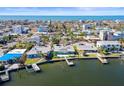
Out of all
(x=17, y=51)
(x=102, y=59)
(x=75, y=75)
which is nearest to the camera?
(x=75, y=75)

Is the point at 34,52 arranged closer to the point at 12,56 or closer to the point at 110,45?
the point at 12,56

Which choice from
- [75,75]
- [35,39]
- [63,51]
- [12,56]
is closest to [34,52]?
[35,39]

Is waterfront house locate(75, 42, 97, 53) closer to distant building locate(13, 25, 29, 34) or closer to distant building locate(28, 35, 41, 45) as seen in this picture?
distant building locate(28, 35, 41, 45)

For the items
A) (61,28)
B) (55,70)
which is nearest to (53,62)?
(55,70)

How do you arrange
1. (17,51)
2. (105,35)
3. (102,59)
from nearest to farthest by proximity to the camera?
1. (17,51)
2. (102,59)
3. (105,35)

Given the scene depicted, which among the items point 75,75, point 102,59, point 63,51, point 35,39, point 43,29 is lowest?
point 75,75

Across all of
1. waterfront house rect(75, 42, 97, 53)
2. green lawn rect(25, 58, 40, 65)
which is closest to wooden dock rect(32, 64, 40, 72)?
green lawn rect(25, 58, 40, 65)

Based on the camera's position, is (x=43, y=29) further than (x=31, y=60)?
Yes

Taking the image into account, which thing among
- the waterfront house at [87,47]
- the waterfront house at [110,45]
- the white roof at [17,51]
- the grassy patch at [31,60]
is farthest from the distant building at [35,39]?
the waterfront house at [110,45]

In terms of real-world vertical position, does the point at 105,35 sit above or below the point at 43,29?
below
